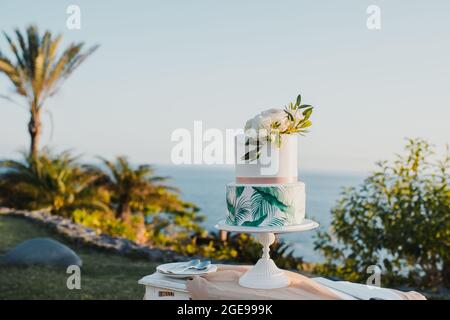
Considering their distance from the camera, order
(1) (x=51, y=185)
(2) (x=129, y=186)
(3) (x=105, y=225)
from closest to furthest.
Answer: (3) (x=105, y=225)
(1) (x=51, y=185)
(2) (x=129, y=186)

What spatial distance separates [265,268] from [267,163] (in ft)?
2.38

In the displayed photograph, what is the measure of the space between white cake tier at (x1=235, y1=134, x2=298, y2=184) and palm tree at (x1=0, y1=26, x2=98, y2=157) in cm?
1505

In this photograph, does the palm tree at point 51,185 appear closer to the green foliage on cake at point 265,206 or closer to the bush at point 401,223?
the bush at point 401,223

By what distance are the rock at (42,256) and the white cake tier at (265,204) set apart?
18.1 ft

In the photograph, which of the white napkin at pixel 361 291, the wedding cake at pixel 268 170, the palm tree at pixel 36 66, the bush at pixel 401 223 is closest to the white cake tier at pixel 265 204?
the wedding cake at pixel 268 170

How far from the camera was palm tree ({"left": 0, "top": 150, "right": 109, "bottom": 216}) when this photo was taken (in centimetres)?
1336

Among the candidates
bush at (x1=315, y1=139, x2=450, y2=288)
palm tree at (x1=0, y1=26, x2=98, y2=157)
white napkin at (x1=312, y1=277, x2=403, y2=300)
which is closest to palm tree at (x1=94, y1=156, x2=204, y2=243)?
palm tree at (x1=0, y1=26, x2=98, y2=157)

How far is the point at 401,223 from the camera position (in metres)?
7.42

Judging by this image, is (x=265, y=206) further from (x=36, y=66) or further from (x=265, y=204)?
(x=36, y=66)

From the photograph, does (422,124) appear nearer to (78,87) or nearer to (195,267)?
(195,267)

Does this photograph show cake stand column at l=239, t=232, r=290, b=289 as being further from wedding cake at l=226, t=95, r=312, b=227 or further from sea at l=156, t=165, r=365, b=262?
sea at l=156, t=165, r=365, b=262

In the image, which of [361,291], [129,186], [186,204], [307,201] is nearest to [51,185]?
[129,186]
